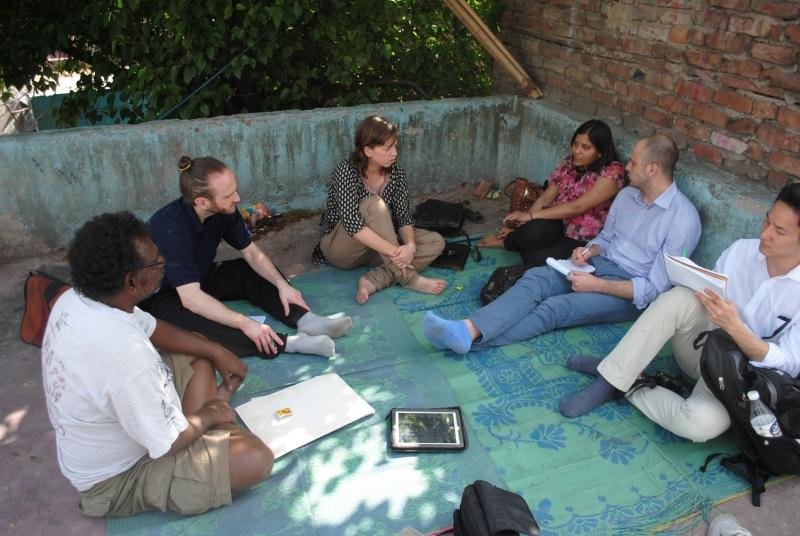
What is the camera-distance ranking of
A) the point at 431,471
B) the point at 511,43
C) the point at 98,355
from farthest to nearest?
the point at 511,43
the point at 431,471
the point at 98,355

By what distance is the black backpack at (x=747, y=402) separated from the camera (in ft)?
8.59

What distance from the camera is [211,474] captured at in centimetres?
252

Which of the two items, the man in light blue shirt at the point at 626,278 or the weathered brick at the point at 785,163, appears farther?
the man in light blue shirt at the point at 626,278

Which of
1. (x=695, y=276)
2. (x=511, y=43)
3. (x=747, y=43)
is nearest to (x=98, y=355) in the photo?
(x=695, y=276)

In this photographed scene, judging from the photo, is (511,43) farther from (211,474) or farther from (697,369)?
(211,474)

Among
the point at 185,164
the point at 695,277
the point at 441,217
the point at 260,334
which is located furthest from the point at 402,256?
the point at 695,277

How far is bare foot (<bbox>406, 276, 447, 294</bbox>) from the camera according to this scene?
432 centimetres

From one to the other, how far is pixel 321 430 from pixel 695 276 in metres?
1.90

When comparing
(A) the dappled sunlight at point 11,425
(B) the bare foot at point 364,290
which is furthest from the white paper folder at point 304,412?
(A) the dappled sunlight at point 11,425

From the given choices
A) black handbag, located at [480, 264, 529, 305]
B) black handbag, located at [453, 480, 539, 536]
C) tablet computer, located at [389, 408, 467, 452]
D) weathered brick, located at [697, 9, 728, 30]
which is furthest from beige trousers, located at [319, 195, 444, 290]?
weathered brick, located at [697, 9, 728, 30]

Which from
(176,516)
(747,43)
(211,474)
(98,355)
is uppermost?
(747,43)

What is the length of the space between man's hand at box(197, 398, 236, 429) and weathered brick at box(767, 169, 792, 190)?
131 inches

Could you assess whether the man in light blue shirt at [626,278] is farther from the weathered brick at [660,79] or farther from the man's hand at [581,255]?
the weathered brick at [660,79]

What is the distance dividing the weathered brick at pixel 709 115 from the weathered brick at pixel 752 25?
0.49 metres
